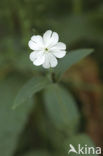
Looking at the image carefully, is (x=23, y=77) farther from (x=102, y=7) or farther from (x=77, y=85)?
(x=102, y=7)

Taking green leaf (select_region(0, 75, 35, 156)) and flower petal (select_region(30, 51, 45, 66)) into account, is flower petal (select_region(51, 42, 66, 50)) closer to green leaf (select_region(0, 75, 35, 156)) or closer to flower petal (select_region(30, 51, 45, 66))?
flower petal (select_region(30, 51, 45, 66))

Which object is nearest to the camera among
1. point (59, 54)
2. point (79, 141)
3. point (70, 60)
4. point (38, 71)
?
point (59, 54)

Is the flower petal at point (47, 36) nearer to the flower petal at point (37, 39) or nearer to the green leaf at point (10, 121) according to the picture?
the flower petal at point (37, 39)

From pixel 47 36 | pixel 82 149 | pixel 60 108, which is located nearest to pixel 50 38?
pixel 47 36

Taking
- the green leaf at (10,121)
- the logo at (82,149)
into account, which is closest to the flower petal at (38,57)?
the logo at (82,149)

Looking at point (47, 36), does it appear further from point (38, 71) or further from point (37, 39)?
point (38, 71)

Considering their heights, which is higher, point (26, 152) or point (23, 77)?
point (23, 77)

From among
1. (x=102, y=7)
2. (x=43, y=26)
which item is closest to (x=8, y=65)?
(x=43, y=26)
